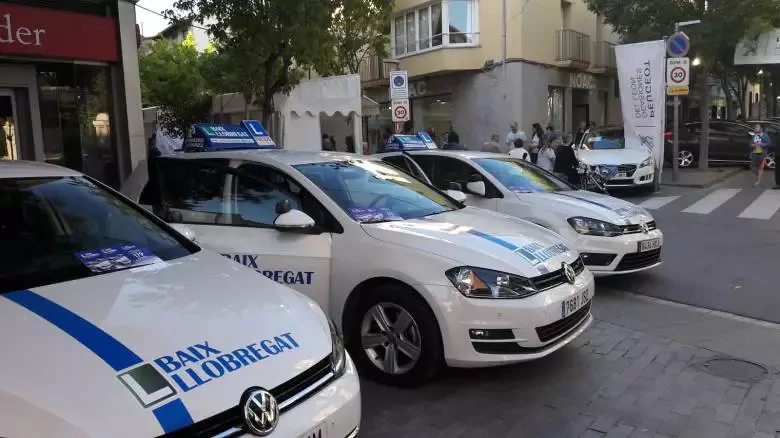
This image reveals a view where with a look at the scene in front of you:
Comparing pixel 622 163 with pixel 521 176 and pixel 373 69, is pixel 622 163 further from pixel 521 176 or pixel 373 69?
pixel 373 69

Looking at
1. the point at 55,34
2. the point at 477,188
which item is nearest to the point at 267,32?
the point at 55,34

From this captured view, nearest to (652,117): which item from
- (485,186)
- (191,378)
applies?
(485,186)

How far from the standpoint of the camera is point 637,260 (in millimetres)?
6875

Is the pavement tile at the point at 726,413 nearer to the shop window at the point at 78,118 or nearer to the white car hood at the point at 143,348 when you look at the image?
the white car hood at the point at 143,348

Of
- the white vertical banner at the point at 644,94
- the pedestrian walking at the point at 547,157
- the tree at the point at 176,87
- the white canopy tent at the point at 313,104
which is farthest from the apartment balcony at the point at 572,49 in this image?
the tree at the point at 176,87

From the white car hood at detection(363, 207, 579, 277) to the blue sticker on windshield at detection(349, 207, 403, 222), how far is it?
10 cm

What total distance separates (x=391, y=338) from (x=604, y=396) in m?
1.42

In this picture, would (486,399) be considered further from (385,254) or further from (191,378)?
(191,378)

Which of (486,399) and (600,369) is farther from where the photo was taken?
(600,369)

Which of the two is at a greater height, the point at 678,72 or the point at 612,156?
the point at 678,72

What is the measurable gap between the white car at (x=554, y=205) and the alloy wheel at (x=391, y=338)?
2.57 m

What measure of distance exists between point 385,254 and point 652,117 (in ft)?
44.5

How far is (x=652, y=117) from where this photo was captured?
626 inches

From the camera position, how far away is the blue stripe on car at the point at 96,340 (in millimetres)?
2143
